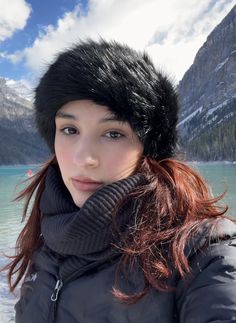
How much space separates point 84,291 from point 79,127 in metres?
0.74

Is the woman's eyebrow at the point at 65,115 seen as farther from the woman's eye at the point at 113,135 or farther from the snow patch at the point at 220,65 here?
the snow patch at the point at 220,65

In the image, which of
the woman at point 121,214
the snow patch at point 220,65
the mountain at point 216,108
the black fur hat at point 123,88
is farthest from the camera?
the snow patch at point 220,65

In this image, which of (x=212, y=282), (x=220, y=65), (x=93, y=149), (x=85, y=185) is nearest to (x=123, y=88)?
(x=93, y=149)

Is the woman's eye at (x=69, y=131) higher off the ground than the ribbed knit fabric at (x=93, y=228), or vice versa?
the woman's eye at (x=69, y=131)

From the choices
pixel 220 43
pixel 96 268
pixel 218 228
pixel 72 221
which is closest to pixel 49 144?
pixel 72 221

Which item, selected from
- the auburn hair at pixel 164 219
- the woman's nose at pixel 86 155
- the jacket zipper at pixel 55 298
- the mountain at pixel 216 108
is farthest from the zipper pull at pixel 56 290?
the mountain at pixel 216 108

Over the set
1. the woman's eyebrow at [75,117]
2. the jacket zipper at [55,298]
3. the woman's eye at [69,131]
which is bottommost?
the jacket zipper at [55,298]

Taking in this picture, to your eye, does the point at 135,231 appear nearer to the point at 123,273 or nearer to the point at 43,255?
the point at 123,273

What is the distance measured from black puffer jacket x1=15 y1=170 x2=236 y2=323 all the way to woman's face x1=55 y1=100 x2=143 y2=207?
0.32 feet

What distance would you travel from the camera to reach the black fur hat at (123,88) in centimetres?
178

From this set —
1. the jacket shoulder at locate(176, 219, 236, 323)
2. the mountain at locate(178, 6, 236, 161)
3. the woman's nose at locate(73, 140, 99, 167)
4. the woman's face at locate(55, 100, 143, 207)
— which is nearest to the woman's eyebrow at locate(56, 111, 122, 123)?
the woman's face at locate(55, 100, 143, 207)

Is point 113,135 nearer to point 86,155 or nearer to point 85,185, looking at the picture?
point 86,155

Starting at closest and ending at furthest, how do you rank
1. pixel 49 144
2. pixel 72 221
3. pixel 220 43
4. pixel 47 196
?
pixel 72 221 → pixel 47 196 → pixel 49 144 → pixel 220 43

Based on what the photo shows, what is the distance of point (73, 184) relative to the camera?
1742mm
